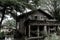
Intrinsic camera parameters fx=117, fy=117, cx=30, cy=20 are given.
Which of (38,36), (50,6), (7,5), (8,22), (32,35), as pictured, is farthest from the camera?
(8,22)

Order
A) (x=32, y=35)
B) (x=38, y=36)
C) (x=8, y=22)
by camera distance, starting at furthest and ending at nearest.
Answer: (x=8, y=22) < (x=32, y=35) < (x=38, y=36)

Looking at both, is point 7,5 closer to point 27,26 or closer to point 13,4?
point 13,4

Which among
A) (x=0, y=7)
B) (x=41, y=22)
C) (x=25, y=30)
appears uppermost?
(x=0, y=7)

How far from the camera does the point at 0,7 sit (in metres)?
8.98

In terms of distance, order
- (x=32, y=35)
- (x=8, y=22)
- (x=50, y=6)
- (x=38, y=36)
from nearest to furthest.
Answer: (x=38, y=36) → (x=32, y=35) → (x=50, y=6) → (x=8, y=22)

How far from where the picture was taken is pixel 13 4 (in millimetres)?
8820

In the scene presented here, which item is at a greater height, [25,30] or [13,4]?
[13,4]

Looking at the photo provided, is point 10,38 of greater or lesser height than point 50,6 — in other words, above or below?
below

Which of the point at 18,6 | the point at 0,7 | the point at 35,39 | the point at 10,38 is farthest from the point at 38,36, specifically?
Result: the point at 0,7

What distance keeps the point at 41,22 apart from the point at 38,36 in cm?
144

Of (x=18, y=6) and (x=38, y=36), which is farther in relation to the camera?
(x=38, y=36)

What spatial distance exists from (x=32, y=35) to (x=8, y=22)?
7.44 meters

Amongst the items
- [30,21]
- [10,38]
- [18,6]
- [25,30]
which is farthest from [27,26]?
[18,6]

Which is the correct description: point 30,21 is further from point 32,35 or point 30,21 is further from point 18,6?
point 18,6
